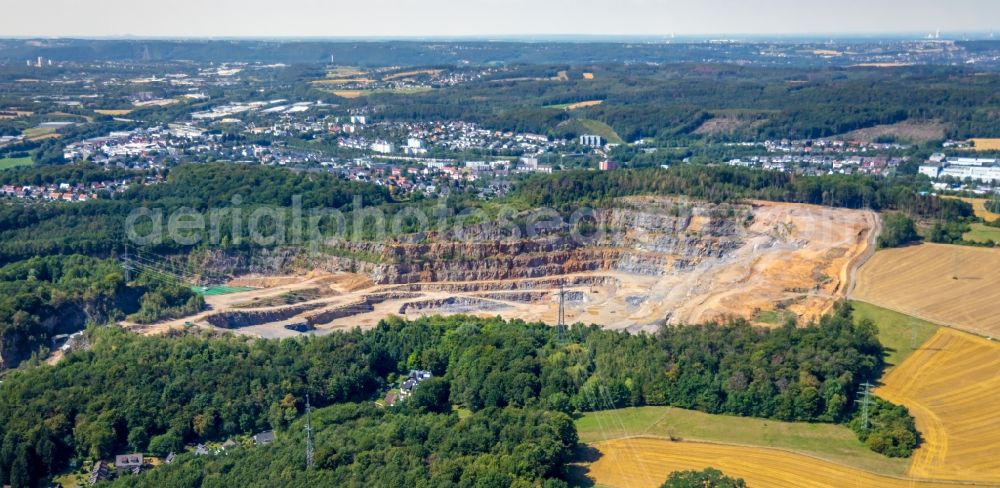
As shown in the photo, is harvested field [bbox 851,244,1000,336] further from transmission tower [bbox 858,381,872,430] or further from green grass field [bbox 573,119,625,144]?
green grass field [bbox 573,119,625,144]

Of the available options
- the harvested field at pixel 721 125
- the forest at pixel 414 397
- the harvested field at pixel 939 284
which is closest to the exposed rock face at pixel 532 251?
the harvested field at pixel 939 284

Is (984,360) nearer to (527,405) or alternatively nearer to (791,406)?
(791,406)

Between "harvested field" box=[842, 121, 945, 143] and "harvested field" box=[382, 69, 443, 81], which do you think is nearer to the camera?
"harvested field" box=[842, 121, 945, 143]

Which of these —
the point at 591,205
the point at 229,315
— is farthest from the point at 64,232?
the point at 591,205

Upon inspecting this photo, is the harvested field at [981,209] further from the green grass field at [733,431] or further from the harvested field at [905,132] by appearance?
the green grass field at [733,431]

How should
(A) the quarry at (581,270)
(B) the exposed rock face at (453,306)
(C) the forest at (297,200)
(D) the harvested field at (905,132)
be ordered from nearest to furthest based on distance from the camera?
(A) the quarry at (581,270) → (B) the exposed rock face at (453,306) → (C) the forest at (297,200) → (D) the harvested field at (905,132)

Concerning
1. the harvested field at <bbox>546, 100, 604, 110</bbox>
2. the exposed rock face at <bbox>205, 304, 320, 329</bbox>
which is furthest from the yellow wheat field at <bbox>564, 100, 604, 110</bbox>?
the exposed rock face at <bbox>205, 304, 320, 329</bbox>
